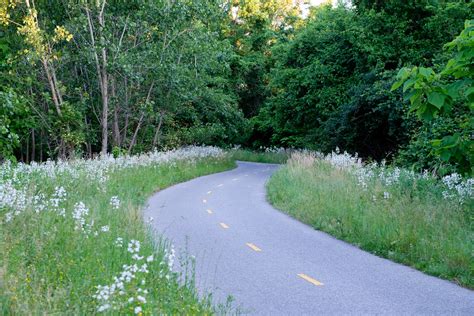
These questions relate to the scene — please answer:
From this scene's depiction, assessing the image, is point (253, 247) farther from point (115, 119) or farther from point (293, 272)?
point (115, 119)

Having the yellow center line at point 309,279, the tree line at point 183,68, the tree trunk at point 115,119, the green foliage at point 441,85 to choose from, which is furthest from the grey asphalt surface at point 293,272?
the tree trunk at point 115,119

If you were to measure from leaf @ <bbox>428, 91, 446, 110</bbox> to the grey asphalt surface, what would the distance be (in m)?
2.63

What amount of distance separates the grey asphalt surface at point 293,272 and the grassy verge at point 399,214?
1.23 feet

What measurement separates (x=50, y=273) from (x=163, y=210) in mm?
9751

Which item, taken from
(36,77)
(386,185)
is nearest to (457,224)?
(386,185)

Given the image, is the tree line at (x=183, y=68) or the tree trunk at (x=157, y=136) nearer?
the tree line at (x=183, y=68)

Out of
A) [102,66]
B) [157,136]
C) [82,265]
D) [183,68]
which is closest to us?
[82,265]

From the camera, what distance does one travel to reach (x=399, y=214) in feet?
39.5

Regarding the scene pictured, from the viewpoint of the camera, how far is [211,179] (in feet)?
96.1

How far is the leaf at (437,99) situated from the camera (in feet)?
26.2

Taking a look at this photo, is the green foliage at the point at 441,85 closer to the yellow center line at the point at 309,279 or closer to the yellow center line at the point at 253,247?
the yellow center line at the point at 309,279

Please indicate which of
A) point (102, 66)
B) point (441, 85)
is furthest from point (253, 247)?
point (102, 66)

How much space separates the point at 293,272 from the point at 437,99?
3489 millimetres

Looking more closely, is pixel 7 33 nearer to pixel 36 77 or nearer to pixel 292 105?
pixel 36 77
